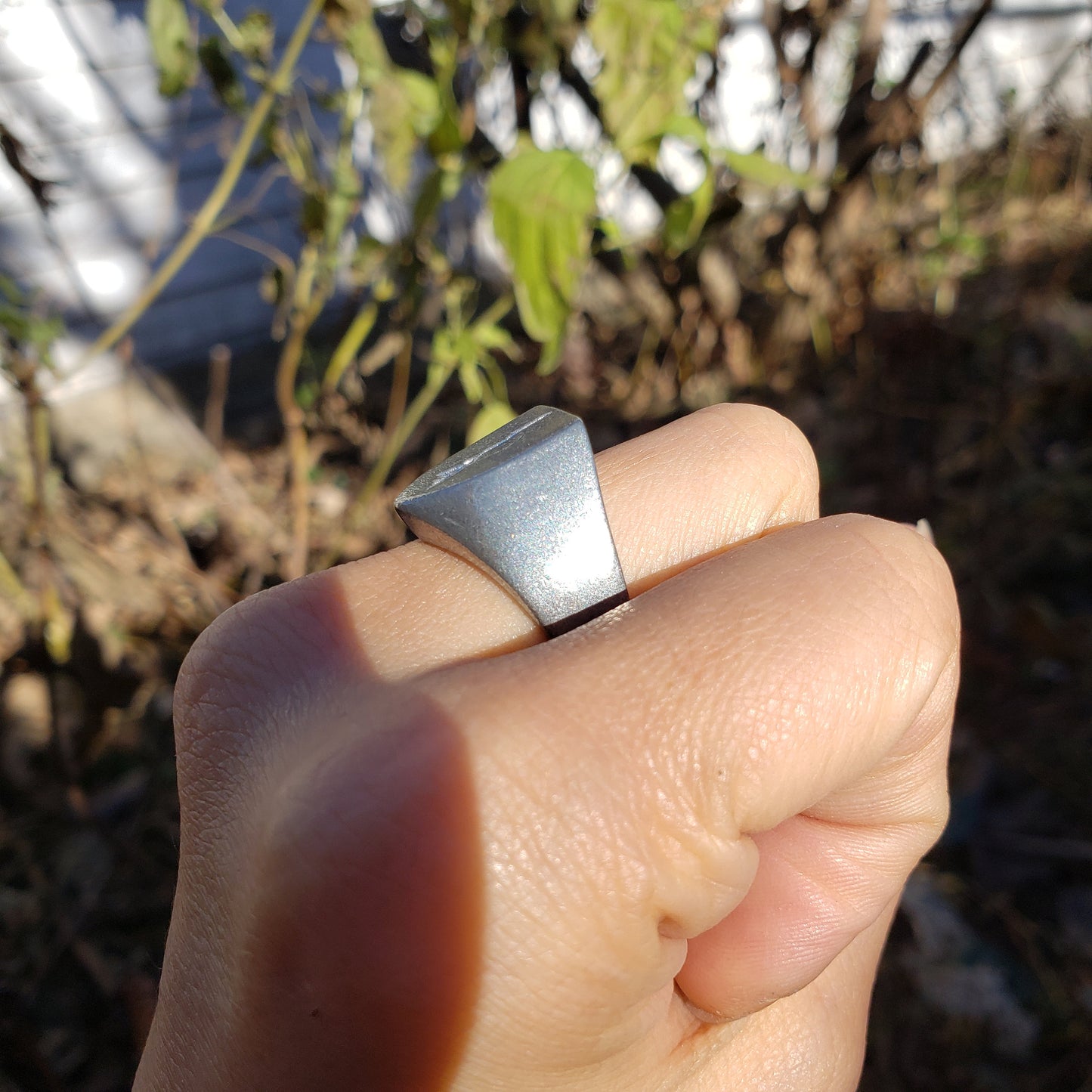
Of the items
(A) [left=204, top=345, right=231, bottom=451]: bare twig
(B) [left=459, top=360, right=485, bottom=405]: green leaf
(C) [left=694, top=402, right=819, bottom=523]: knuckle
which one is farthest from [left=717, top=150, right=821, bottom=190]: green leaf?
(A) [left=204, top=345, right=231, bottom=451]: bare twig

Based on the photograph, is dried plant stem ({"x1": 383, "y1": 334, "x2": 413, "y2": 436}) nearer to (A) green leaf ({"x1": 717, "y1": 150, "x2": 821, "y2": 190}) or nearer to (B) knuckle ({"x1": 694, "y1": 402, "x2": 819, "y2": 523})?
(A) green leaf ({"x1": 717, "y1": 150, "x2": 821, "y2": 190})

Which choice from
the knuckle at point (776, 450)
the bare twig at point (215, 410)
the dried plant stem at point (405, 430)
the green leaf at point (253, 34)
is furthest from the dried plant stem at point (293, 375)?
the bare twig at point (215, 410)

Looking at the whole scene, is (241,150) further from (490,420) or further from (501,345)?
(490,420)

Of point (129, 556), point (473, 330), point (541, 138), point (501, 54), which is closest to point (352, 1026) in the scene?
point (473, 330)

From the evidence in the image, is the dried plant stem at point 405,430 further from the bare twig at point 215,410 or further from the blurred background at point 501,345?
the bare twig at point 215,410

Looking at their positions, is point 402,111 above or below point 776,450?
above

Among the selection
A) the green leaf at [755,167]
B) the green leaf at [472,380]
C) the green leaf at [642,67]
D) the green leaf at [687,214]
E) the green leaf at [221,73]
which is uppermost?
the green leaf at [221,73]

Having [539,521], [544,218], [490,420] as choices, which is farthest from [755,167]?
[539,521]
